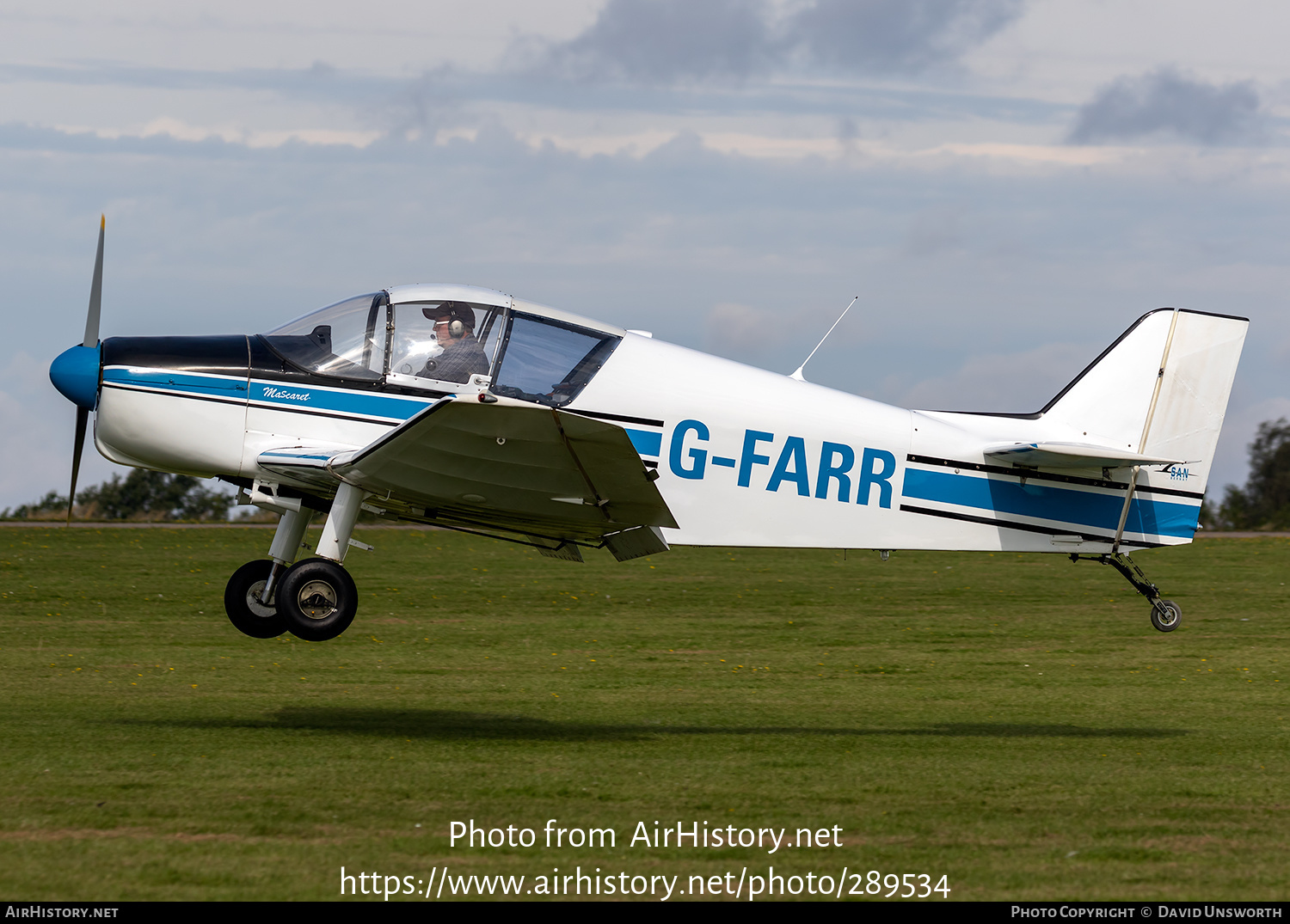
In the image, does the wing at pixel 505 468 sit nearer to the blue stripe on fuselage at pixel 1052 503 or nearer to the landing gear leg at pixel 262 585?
the landing gear leg at pixel 262 585

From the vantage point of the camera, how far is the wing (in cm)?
795

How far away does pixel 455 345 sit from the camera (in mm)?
9031

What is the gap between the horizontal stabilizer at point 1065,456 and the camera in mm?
9656

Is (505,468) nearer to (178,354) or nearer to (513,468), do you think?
(513,468)

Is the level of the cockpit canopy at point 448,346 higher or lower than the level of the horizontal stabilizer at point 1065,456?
lower

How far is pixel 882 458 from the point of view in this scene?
9711mm

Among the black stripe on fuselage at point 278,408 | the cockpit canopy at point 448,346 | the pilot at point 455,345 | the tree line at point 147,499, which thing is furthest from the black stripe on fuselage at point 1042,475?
the tree line at point 147,499

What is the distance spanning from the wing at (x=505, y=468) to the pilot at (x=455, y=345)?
76 cm

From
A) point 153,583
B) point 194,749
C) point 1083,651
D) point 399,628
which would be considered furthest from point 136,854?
point 153,583

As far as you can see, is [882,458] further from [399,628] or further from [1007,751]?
[399,628]

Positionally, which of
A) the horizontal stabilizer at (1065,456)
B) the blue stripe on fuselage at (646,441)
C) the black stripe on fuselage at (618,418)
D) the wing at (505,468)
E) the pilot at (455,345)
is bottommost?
the wing at (505,468)

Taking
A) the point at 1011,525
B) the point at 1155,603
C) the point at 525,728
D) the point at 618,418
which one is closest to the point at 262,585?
the point at 525,728

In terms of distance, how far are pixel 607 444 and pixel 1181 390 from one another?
4936 mm
